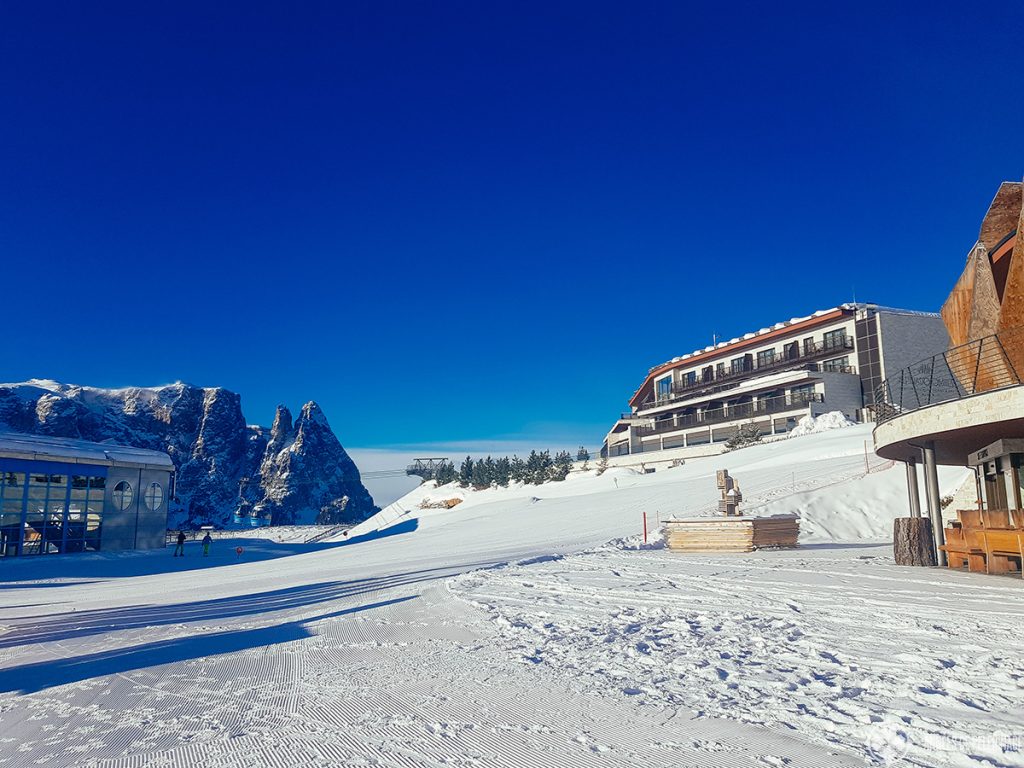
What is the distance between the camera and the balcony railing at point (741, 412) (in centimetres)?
5241

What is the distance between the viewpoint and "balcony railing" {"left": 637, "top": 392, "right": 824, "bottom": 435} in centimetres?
5241

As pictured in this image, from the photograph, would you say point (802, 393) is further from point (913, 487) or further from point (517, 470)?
point (913, 487)

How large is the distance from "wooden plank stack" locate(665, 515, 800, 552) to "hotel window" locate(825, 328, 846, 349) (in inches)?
1514

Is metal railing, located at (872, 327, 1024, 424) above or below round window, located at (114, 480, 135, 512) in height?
above

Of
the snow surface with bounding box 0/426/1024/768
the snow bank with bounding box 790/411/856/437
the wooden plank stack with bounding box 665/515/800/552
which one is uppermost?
the snow bank with bounding box 790/411/856/437

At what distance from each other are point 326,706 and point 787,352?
5932 centimetres

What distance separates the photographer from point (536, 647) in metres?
7.53

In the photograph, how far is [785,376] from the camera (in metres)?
53.9

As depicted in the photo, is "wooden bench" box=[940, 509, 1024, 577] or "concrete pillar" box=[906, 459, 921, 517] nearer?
"wooden bench" box=[940, 509, 1024, 577]

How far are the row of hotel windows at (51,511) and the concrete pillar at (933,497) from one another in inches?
1332

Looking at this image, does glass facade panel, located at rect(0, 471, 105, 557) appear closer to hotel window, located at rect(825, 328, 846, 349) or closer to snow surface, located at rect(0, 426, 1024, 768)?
snow surface, located at rect(0, 426, 1024, 768)

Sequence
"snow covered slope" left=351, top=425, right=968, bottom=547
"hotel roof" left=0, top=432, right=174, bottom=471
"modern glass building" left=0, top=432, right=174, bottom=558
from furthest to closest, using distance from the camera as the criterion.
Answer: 1. "hotel roof" left=0, top=432, right=174, bottom=471
2. "modern glass building" left=0, top=432, right=174, bottom=558
3. "snow covered slope" left=351, top=425, right=968, bottom=547

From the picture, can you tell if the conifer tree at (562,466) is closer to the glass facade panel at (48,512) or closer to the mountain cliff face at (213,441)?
the glass facade panel at (48,512)

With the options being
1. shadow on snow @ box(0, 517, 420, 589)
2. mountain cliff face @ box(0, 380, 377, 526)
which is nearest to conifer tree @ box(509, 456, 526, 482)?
shadow on snow @ box(0, 517, 420, 589)
